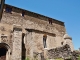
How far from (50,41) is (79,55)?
9567 mm

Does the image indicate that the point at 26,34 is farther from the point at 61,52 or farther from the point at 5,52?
the point at 61,52

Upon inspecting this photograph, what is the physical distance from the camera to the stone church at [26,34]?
14.7m

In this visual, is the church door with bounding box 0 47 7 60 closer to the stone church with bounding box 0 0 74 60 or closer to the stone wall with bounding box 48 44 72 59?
the stone church with bounding box 0 0 74 60

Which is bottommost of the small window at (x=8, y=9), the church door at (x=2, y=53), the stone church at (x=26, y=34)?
the church door at (x=2, y=53)

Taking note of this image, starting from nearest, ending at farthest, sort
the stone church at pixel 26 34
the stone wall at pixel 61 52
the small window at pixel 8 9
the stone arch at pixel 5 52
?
1. the stone wall at pixel 61 52
2. the stone arch at pixel 5 52
3. the stone church at pixel 26 34
4. the small window at pixel 8 9

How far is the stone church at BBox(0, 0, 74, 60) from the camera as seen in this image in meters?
14.7

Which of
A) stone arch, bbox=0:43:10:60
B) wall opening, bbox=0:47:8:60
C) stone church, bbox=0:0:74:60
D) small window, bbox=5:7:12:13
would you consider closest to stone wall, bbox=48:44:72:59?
stone church, bbox=0:0:74:60

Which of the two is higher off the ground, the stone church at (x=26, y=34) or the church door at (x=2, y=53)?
the stone church at (x=26, y=34)

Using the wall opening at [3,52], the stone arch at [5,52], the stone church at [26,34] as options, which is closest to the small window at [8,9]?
the stone church at [26,34]

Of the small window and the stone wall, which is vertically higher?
the small window

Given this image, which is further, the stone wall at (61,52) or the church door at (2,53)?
the church door at (2,53)

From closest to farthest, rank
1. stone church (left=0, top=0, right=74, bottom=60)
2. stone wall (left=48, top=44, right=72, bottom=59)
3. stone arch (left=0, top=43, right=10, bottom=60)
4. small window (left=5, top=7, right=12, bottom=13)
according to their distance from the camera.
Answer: stone wall (left=48, top=44, right=72, bottom=59) → stone arch (left=0, top=43, right=10, bottom=60) → stone church (left=0, top=0, right=74, bottom=60) → small window (left=5, top=7, right=12, bottom=13)

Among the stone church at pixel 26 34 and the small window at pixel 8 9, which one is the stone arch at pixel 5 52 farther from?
the small window at pixel 8 9

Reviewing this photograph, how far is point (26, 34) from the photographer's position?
55.5ft
